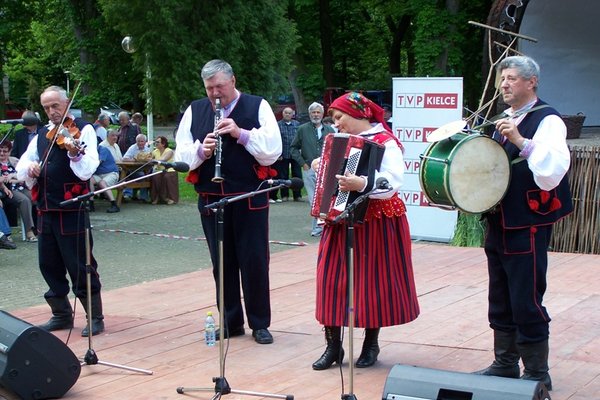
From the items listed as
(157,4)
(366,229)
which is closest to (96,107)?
(157,4)

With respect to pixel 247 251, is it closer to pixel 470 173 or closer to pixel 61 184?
pixel 61 184

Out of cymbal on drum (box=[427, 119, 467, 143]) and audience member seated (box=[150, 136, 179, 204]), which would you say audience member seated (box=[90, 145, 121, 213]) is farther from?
cymbal on drum (box=[427, 119, 467, 143])

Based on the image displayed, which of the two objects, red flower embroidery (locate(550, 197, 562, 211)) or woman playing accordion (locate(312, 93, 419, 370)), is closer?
red flower embroidery (locate(550, 197, 562, 211))

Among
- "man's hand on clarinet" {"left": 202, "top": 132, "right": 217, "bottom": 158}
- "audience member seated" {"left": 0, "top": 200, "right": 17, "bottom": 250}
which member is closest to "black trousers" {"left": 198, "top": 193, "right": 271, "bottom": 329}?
"man's hand on clarinet" {"left": 202, "top": 132, "right": 217, "bottom": 158}

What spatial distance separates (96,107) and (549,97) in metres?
11.5

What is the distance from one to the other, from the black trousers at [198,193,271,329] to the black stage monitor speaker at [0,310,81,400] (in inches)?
55.5

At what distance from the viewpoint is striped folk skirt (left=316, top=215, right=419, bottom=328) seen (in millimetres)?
5484

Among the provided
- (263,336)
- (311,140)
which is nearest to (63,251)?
(263,336)

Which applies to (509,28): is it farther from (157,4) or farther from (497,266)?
(157,4)

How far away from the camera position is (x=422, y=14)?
78.0 ft

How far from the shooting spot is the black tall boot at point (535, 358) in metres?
4.96

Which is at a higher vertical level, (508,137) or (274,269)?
(508,137)

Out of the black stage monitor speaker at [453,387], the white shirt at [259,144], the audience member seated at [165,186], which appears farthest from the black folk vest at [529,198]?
the audience member seated at [165,186]

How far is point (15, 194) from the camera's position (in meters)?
12.2
